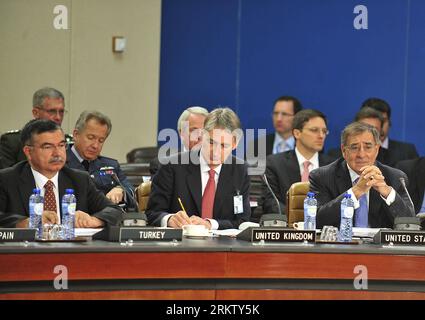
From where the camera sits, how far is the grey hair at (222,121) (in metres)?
5.68

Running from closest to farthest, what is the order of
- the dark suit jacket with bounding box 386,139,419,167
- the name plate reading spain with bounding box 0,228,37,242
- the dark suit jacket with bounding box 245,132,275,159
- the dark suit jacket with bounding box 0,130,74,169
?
the name plate reading spain with bounding box 0,228,37,242
the dark suit jacket with bounding box 0,130,74,169
the dark suit jacket with bounding box 386,139,419,167
the dark suit jacket with bounding box 245,132,275,159

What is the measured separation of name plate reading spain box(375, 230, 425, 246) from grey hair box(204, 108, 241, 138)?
1.32 metres

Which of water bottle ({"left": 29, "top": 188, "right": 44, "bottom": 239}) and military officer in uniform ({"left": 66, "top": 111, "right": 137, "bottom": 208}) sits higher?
military officer in uniform ({"left": 66, "top": 111, "right": 137, "bottom": 208})

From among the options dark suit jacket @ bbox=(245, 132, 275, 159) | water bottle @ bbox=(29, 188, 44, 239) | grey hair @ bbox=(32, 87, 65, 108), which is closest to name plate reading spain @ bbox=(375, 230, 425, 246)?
water bottle @ bbox=(29, 188, 44, 239)

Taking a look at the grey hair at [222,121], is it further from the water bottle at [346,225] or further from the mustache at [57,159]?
the water bottle at [346,225]

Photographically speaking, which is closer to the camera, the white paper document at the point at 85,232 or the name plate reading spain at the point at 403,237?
the name plate reading spain at the point at 403,237

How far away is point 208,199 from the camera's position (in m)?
5.77

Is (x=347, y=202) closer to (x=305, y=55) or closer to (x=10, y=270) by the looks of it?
(x=10, y=270)

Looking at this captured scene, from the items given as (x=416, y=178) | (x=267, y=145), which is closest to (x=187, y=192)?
(x=416, y=178)

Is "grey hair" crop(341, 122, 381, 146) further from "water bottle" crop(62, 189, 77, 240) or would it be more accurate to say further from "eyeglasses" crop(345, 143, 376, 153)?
"water bottle" crop(62, 189, 77, 240)

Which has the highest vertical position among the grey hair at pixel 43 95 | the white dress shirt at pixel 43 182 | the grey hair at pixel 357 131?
the grey hair at pixel 43 95

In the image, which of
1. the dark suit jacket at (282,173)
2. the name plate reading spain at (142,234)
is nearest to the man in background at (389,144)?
the dark suit jacket at (282,173)

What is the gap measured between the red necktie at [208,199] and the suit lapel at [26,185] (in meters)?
1.03

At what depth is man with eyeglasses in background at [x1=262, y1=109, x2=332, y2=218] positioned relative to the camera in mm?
7219
